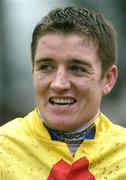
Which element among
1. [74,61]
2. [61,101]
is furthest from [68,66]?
[61,101]

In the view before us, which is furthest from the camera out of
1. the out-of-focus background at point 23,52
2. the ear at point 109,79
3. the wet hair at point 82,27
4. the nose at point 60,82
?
the out-of-focus background at point 23,52

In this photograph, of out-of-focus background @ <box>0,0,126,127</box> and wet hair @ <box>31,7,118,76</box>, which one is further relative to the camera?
out-of-focus background @ <box>0,0,126,127</box>

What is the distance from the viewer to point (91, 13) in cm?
435

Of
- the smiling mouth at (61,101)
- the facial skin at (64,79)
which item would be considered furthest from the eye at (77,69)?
the smiling mouth at (61,101)

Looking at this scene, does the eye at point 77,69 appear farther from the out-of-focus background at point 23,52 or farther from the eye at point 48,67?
the out-of-focus background at point 23,52

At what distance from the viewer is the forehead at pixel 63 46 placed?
410 centimetres

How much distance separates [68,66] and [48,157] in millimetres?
517

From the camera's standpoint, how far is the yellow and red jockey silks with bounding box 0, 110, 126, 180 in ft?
13.6

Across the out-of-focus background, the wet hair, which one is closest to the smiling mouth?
the wet hair

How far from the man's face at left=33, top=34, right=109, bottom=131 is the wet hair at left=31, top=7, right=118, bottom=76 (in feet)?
0.15

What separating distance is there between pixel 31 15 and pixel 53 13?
13443 millimetres

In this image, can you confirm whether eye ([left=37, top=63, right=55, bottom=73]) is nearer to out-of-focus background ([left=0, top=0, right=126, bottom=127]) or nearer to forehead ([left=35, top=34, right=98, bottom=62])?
forehead ([left=35, top=34, right=98, bottom=62])

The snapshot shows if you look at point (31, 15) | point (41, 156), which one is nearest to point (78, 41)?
point (41, 156)

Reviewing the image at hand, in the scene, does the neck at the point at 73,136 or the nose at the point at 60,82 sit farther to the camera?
the neck at the point at 73,136
